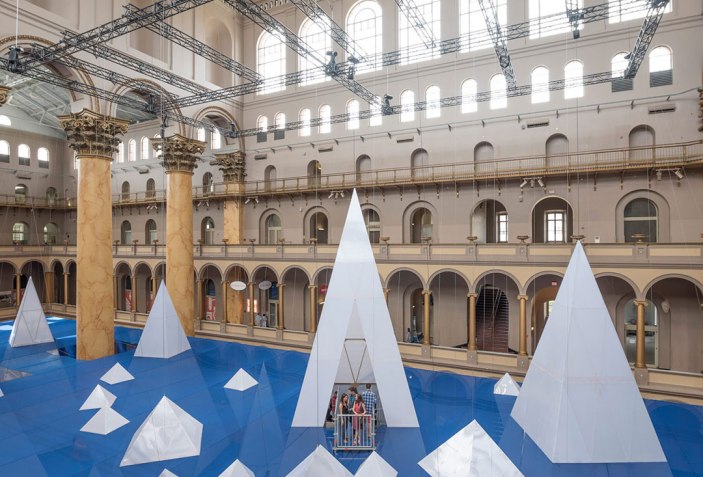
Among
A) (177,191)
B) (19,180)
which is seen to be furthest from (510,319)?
(19,180)

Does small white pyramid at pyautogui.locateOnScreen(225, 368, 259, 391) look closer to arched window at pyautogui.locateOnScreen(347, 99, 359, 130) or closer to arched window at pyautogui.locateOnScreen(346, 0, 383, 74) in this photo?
arched window at pyautogui.locateOnScreen(347, 99, 359, 130)

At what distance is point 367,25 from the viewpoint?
82.5 ft

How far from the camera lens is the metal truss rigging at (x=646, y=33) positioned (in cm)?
1238

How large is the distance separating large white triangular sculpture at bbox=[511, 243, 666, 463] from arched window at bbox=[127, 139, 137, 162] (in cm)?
3251

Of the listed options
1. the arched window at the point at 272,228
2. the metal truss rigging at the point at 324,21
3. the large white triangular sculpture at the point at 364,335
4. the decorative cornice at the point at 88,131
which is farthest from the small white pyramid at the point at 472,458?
the arched window at the point at 272,228

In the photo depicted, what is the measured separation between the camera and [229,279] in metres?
25.9

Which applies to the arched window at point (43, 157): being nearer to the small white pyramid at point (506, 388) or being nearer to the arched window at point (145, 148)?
the arched window at point (145, 148)

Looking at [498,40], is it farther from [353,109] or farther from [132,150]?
[132,150]

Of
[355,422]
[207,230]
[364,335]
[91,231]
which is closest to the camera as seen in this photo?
[355,422]

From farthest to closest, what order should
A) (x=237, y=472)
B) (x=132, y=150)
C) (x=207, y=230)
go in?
(x=132, y=150) → (x=207, y=230) → (x=237, y=472)

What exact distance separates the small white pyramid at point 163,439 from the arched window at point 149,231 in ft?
83.5

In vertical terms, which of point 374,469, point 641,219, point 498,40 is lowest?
point 374,469

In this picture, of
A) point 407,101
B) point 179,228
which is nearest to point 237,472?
point 179,228

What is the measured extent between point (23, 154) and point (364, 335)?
3376cm
